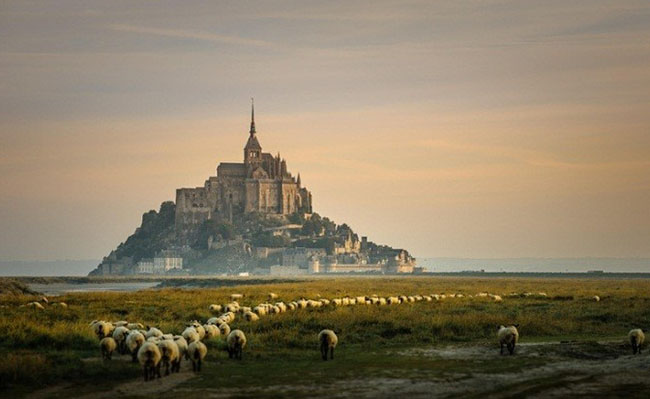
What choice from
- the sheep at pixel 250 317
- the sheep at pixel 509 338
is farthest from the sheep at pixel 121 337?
the sheep at pixel 509 338

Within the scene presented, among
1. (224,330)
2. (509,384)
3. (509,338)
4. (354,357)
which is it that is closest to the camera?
(509,384)

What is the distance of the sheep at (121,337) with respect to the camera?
25.8 m

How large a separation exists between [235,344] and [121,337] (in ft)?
10.4

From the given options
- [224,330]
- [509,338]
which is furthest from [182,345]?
[509,338]

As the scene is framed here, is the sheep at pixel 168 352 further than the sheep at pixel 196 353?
No

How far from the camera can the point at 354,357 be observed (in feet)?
83.7

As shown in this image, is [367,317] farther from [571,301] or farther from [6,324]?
[571,301]

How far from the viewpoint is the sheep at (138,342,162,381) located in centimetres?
2103

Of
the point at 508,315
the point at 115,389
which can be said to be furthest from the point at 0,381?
the point at 508,315

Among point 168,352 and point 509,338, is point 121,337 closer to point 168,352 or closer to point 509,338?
point 168,352

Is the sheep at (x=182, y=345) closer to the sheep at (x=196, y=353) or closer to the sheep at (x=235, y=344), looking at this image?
the sheep at (x=196, y=353)

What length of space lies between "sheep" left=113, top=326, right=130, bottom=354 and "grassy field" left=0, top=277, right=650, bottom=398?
98 cm

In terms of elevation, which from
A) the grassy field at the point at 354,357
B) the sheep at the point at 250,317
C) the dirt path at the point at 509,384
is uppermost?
the sheep at the point at 250,317

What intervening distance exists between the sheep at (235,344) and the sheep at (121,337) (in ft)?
9.52
